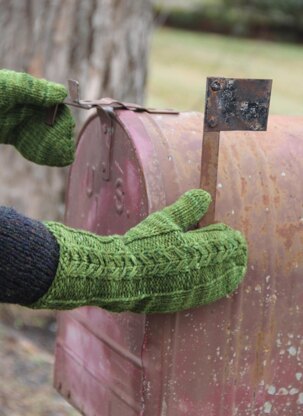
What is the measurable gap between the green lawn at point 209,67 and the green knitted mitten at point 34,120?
7.08 metres

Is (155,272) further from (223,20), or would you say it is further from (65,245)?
(223,20)

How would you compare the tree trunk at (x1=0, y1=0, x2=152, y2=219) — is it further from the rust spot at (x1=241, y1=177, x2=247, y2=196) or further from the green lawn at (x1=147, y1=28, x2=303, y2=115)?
the green lawn at (x1=147, y1=28, x2=303, y2=115)

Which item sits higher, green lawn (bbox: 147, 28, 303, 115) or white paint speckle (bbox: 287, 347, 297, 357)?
green lawn (bbox: 147, 28, 303, 115)

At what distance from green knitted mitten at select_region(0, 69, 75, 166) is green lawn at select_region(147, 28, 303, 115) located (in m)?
7.08

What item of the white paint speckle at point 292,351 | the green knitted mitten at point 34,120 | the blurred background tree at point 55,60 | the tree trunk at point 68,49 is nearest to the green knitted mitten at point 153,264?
the white paint speckle at point 292,351

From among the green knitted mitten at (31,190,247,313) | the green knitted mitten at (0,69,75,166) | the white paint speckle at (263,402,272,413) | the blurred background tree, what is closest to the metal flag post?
the green knitted mitten at (31,190,247,313)

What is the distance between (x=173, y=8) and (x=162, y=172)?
20373mm

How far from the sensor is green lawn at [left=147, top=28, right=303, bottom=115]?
11617mm

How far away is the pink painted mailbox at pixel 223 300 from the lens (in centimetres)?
203

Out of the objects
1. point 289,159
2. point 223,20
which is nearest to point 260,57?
point 223,20

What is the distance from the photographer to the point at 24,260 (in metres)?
1.74

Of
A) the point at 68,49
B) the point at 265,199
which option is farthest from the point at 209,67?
the point at 265,199

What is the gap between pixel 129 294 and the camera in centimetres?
185

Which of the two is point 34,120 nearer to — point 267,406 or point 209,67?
point 267,406
